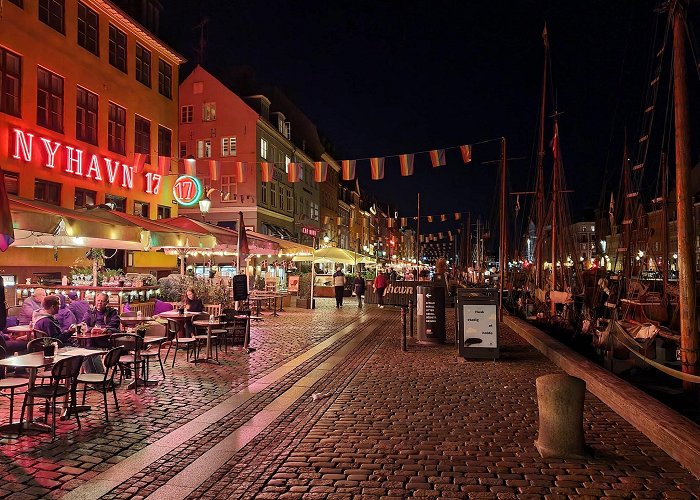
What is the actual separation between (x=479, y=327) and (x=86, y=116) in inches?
692

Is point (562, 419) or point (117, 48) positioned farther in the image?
point (117, 48)

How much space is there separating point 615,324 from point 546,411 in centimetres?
749

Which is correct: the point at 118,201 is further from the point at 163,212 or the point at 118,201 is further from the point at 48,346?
the point at 48,346

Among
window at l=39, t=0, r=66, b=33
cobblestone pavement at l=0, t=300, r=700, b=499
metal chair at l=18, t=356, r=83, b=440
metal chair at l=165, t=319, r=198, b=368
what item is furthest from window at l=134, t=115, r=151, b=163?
metal chair at l=18, t=356, r=83, b=440

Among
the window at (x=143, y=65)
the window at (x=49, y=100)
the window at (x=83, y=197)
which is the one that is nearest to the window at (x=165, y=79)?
the window at (x=143, y=65)

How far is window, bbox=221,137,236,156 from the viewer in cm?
4091

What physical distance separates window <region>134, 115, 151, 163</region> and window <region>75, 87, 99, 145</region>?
2781 millimetres

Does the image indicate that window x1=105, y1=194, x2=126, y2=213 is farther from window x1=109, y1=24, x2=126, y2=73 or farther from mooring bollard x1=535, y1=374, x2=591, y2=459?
mooring bollard x1=535, y1=374, x2=591, y2=459

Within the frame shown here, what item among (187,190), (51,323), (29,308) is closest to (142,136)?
(187,190)

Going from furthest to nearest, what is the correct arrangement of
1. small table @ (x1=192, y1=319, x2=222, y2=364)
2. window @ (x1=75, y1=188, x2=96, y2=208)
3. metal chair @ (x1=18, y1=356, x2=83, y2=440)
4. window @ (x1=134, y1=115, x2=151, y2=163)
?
window @ (x1=134, y1=115, x2=151, y2=163) < window @ (x1=75, y1=188, x2=96, y2=208) < small table @ (x1=192, y1=319, x2=222, y2=364) < metal chair @ (x1=18, y1=356, x2=83, y2=440)

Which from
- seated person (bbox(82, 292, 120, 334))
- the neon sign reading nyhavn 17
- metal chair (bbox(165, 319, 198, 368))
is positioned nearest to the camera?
seated person (bbox(82, 292, 120, 334))

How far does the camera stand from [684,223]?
925 cm

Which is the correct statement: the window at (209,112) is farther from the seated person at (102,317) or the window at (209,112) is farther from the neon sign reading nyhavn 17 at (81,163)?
the seated person at (102,317)

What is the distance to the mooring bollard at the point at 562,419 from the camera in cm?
614
